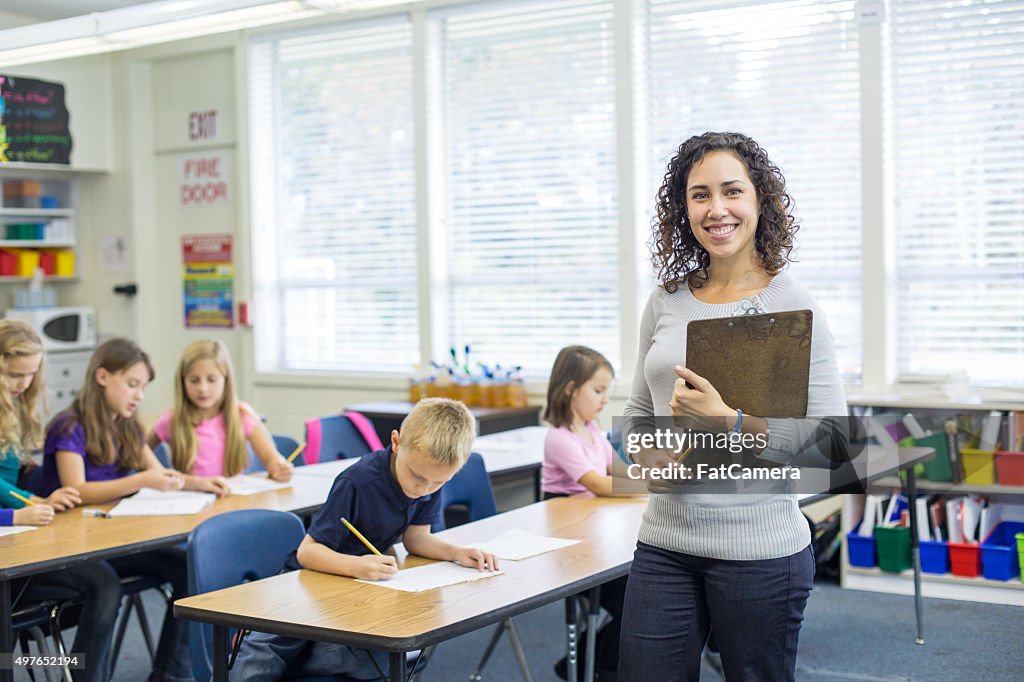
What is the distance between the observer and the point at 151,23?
4.07 meters

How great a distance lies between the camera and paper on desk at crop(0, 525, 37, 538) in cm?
306

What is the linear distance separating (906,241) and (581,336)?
1.64 m

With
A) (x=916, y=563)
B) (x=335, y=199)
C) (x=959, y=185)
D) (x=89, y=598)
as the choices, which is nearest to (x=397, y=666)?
(x=89, y=598)

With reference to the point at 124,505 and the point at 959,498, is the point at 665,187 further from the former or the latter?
the point at 959,498

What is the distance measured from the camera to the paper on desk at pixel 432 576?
2398mm

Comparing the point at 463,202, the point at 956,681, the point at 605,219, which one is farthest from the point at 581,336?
the point at 956,681

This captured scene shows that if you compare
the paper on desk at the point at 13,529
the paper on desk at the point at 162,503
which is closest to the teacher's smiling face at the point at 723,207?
the paper on desk at the point at 162,503

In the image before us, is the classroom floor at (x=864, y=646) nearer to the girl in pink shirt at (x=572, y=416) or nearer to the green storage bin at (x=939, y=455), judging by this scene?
the green storage bin at (x=939, y=455)

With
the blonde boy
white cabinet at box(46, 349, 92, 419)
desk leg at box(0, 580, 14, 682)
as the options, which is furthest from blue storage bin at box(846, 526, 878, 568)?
white cabinet at box(46, 349, 92, 419)

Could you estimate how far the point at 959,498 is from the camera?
468 cm

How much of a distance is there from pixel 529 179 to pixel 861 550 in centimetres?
246

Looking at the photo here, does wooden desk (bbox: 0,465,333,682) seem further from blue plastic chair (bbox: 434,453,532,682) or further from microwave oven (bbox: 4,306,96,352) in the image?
microwave oven (bbox: 4,306,96,352)

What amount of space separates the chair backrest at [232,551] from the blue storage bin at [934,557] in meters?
2.93

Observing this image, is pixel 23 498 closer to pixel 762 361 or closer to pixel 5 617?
pixel 5 617
